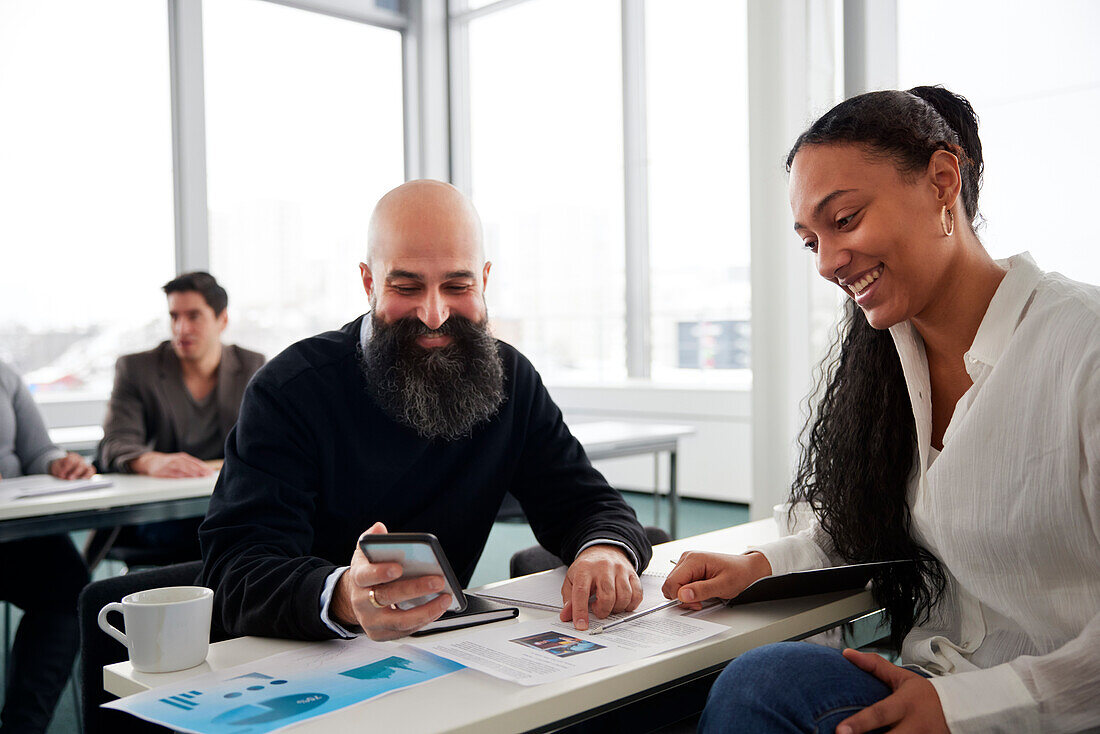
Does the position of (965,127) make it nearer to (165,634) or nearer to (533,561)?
(533,561)

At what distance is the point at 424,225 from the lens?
1686 mm

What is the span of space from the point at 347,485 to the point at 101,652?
46 centimetres

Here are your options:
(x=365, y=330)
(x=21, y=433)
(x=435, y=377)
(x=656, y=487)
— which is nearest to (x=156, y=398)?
(x=21, y=433)

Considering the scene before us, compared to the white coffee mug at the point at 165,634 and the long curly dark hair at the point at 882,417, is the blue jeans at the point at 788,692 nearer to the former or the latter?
the long curly dark hair at the point at 882,417

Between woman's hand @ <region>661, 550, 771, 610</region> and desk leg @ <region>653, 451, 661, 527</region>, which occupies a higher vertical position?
woman's hand @ <region>661, 550, 771, 610</region>

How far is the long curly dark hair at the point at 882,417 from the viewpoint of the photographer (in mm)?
1354

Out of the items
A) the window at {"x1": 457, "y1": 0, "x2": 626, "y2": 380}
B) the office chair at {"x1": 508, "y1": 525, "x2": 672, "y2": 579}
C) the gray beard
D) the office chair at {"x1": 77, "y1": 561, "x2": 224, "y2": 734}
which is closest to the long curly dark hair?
the office chair at {"x1": 508, "y1": 525, "x2": 672, "y2": 579}

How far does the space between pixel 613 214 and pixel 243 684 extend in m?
5.93

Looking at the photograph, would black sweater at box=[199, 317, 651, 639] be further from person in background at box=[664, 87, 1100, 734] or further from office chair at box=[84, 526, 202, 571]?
office chair at box=[84, 526, 202, 571]

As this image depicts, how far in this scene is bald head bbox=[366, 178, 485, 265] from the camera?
169cm

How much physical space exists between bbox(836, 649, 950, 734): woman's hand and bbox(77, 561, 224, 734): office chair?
0.92m

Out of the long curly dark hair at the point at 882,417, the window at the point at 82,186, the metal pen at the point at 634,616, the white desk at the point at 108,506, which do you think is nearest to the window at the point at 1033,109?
the long curly dark hair at the point at 882,417

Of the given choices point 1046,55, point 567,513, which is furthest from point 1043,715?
point 1046,55

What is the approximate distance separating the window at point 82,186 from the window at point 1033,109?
476 cm
